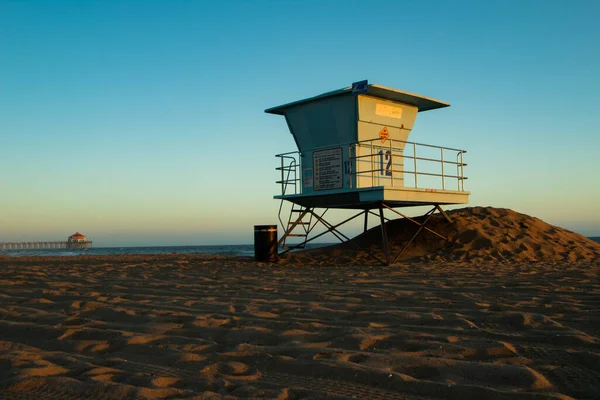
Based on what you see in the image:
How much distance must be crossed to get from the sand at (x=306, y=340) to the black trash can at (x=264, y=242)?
22.7 feet

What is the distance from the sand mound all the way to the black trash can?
94 cm

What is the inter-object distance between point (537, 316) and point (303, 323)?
2359mm

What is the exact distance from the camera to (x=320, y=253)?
16609mm

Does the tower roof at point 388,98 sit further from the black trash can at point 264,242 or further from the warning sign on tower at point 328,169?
the black trash can at point 264,242

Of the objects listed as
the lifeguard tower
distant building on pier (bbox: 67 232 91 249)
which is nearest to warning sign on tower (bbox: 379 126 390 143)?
the lifeguard tower

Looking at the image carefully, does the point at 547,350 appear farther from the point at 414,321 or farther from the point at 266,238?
the point at 266,238

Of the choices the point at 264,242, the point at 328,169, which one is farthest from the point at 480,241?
the point at 264,242

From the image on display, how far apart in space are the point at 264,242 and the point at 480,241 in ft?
20.0

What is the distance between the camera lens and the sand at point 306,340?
352cm

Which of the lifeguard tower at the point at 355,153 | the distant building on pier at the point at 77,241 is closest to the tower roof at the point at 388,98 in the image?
the lifeguard tower at the point at 355,153

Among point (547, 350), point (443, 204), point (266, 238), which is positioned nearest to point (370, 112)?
point (443, 204)

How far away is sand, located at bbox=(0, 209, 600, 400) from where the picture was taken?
3520 mm

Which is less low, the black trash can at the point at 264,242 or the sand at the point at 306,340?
the black trash can at the point at 264,242

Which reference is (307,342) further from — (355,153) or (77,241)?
(77,241)
